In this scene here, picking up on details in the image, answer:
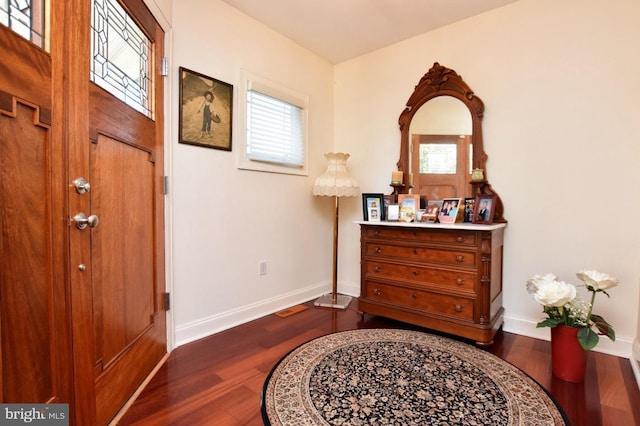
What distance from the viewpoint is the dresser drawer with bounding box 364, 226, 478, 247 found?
2152 millimetres

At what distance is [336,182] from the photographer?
2912 millimetres

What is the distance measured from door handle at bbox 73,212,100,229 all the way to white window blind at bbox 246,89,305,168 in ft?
4.89

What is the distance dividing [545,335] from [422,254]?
1.07 m

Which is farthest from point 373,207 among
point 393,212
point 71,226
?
point 71,226

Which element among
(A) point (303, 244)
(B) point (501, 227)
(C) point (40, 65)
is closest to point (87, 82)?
(C) point (40, 65)

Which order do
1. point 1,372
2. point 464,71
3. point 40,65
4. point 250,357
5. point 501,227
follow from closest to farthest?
point 1,372 < point 40,65 < point 250,357 < point 501,227 < point 464,71

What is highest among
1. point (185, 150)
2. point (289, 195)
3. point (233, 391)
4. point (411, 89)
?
point (411, 89)

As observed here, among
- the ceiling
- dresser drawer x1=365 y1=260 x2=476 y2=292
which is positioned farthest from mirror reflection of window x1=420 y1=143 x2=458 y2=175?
the ceiling

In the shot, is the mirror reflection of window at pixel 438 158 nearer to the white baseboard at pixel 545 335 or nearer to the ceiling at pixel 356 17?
the ceiling at pixel 356 17

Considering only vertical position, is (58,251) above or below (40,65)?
below

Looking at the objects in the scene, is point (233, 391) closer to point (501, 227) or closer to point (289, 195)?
point (289, 195)

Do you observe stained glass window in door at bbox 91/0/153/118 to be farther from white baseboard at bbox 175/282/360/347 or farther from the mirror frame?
the mirror frame

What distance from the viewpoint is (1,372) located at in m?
0.88

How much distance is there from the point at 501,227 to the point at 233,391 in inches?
84.4
